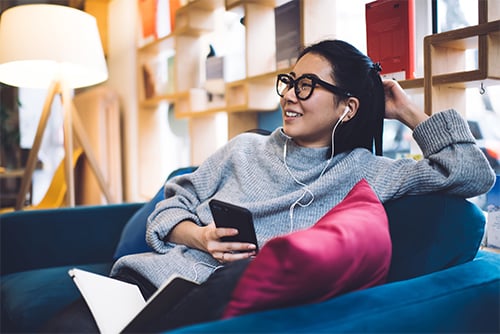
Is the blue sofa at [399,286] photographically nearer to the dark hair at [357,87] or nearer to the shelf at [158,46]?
the dark hair at [357,87]

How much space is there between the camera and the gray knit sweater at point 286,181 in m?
1.11

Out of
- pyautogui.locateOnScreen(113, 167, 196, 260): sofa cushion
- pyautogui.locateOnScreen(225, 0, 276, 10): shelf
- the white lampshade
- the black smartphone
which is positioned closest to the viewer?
the black smartphone

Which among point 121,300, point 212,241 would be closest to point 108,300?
point 121,300

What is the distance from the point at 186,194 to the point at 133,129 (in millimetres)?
2267

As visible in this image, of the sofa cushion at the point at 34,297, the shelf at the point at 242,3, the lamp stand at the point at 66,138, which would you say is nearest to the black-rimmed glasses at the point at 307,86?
the shelf at the point at 242,3

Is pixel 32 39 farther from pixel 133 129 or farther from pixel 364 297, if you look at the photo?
pixel 364 297

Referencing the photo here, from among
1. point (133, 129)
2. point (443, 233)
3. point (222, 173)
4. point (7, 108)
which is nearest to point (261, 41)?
point (222, 173)

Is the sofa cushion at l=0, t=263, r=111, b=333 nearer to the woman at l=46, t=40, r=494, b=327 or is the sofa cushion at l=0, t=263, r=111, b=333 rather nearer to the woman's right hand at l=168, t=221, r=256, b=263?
the woman at l=46, t=40, r=494, b=327

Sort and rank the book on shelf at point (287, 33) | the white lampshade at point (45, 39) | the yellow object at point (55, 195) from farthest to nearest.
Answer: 1. the yellow object at point (55, 195)
2. the white lampshade at point (45, 39)
3. the book on shelf at point (287, 33)

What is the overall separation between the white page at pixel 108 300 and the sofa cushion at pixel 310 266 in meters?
0.43

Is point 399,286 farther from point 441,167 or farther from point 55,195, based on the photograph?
point 55,195

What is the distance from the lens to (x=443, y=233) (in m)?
1.01

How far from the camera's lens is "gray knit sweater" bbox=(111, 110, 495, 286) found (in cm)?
111

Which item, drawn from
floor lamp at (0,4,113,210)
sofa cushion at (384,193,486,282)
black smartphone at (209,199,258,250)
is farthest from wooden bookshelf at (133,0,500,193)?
black smartphone at (209,199,258,250)
